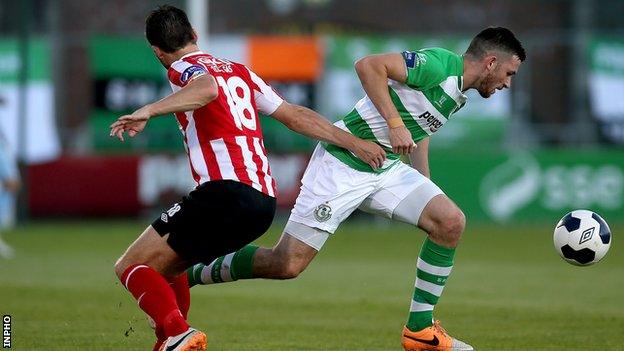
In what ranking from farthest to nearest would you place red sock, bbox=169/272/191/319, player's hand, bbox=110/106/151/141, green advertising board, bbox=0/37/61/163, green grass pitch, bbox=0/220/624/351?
green advertising board, bbox=0/37/61/163 → green grass pitch, bbox=0/220/624/351 → red sock, bbox=169/272/191/319 → player's hand, bbox=110/106/151/141

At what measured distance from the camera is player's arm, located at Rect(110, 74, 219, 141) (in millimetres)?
7301

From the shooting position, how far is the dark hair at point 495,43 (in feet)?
29.4

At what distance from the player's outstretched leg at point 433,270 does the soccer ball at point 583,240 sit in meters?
1.29

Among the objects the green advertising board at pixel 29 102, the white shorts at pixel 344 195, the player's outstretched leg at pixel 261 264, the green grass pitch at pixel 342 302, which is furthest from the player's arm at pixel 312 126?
the green advertising board at pixel 29 102

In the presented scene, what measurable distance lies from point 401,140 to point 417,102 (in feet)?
1.72

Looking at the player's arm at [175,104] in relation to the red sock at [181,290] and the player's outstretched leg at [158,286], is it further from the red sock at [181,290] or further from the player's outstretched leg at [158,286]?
the red sock at [181,290]

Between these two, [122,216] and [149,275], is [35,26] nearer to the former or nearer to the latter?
[122,216]

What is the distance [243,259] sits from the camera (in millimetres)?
9156

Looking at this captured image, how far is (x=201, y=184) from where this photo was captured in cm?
781

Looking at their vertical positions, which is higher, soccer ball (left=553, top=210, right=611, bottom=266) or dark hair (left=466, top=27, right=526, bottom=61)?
dark hair (left=466, top=27, right=526, bottom=61)

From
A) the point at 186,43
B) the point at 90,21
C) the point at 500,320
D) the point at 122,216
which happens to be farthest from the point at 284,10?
the point at 186,43

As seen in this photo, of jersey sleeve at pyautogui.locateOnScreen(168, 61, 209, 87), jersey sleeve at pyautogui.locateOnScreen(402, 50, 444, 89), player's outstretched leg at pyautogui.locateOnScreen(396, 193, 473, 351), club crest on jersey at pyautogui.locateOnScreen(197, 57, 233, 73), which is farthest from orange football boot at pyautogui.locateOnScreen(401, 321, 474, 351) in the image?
jersey sleeve at pyautogui.locateOnScreen(168, 61, 209, 87)

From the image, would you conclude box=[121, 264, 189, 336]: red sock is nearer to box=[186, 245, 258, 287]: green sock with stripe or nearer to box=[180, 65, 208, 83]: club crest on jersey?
box=[180, 65, 208, 83]: club crest on jersey

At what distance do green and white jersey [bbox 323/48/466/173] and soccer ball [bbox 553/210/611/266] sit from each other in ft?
4.78
